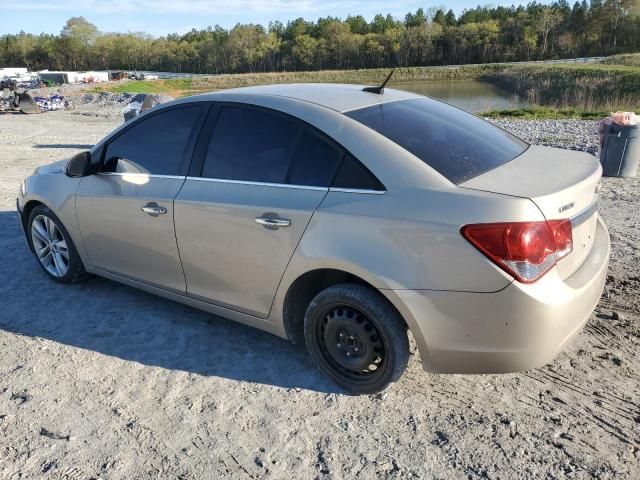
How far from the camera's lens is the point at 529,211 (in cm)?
253

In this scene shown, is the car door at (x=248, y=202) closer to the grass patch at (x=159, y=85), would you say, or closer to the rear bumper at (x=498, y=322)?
the rear bumper at (x=498, y=322)

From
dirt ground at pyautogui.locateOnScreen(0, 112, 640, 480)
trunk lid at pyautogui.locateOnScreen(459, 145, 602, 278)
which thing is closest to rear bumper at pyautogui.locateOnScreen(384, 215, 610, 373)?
trunk lid at pyautogui.locateOnScreen(459, 145, 602, 278)

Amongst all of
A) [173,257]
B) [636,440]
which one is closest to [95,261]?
[173,257]

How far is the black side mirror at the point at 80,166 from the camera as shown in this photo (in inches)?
173

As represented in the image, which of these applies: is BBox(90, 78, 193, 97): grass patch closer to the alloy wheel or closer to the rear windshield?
the alloy wheel

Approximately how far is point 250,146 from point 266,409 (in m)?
1.64

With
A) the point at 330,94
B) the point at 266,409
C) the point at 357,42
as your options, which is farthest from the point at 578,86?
the point at 357,42

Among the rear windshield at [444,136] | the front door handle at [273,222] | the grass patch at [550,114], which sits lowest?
the grass patch at [550,114]

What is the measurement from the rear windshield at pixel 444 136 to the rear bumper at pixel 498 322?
640mm

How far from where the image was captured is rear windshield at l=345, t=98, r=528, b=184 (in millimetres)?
2980

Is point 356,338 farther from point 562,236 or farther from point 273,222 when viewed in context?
point 562,236

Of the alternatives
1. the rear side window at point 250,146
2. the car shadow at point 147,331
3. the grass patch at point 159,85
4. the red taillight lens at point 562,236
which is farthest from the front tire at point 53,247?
the grass patch at point 159,85

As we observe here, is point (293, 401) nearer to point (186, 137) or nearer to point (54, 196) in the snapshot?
point (186, 137)

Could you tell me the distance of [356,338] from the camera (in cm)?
312
